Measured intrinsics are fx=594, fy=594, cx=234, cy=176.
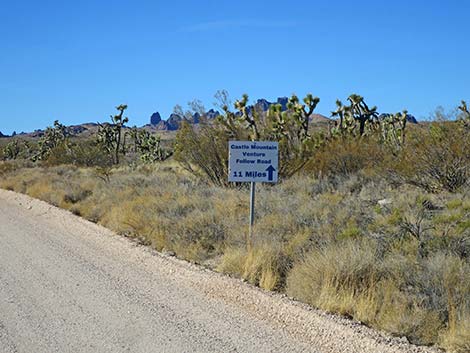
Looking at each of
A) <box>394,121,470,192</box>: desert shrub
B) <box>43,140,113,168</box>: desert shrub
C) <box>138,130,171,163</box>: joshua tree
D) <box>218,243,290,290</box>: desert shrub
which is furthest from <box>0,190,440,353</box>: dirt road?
<box>138,130,171,163</box>: joshua tree

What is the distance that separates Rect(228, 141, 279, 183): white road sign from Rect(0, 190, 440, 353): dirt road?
2.06m

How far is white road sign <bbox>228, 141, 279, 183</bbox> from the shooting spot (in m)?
10.8

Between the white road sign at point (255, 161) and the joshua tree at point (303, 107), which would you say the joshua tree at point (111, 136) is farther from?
the white road sign at point (255, 161)

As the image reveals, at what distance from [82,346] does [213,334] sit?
4.64 feet

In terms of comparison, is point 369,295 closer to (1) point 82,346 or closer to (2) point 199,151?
(1) point 82,346

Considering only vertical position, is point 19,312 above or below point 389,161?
below

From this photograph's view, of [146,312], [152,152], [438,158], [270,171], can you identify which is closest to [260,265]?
[146,312]

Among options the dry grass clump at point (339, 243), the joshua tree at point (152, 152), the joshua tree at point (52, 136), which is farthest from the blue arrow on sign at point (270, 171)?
the joshua tree at point (52, 136)

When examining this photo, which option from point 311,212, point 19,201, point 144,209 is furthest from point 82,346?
point 19,201

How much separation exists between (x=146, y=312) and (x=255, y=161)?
419cm

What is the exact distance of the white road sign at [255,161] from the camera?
1077 cm

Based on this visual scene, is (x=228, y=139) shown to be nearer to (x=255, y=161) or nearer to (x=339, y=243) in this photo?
(x=255, y=161)

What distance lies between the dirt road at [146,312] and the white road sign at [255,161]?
81.0 inches

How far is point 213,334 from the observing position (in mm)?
6613
